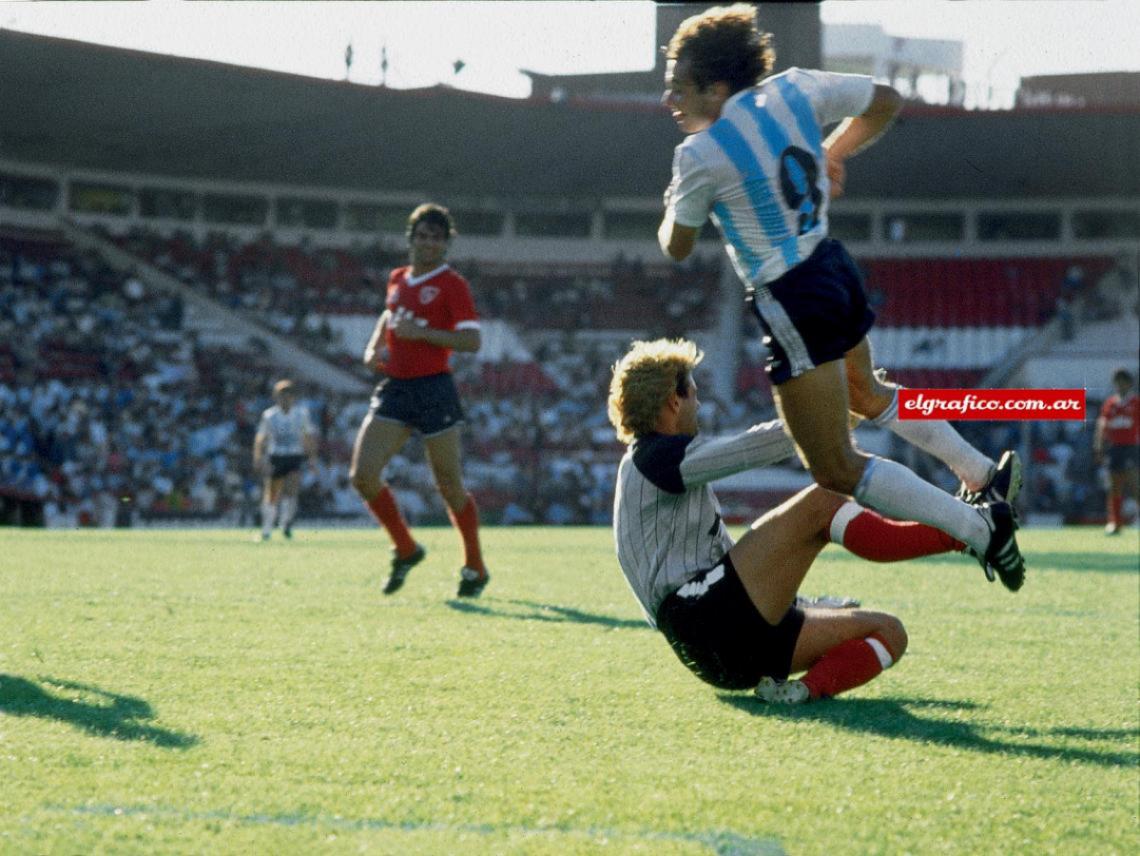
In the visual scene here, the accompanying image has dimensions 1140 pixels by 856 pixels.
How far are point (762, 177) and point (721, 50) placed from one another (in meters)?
0.40

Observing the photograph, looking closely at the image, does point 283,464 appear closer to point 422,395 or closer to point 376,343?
point 376,343

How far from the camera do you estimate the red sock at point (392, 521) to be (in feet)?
28.5

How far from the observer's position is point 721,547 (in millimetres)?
4750

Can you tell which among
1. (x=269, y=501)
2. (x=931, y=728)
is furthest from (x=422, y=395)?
(x=269, y=501)

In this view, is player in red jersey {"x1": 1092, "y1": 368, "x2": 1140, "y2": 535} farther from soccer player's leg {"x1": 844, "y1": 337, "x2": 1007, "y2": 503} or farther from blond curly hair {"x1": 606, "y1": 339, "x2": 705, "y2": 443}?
blond curly hair {"x1": 606, "y1": 339, "x2": 705, "y2": 443}

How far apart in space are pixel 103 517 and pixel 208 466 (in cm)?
211

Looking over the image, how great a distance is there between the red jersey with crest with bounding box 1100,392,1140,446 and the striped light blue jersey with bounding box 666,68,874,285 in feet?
50.0

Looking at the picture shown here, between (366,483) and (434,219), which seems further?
(366,483)

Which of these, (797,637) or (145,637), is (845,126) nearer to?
(797,637)

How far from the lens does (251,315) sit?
31.9 meters

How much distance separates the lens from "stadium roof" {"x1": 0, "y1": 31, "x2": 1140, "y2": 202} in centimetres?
2755

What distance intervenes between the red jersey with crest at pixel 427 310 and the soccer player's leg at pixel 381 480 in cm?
34

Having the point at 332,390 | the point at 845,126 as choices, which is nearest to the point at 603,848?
the point at 845,126

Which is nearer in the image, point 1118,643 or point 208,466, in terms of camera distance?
point 1118,643
